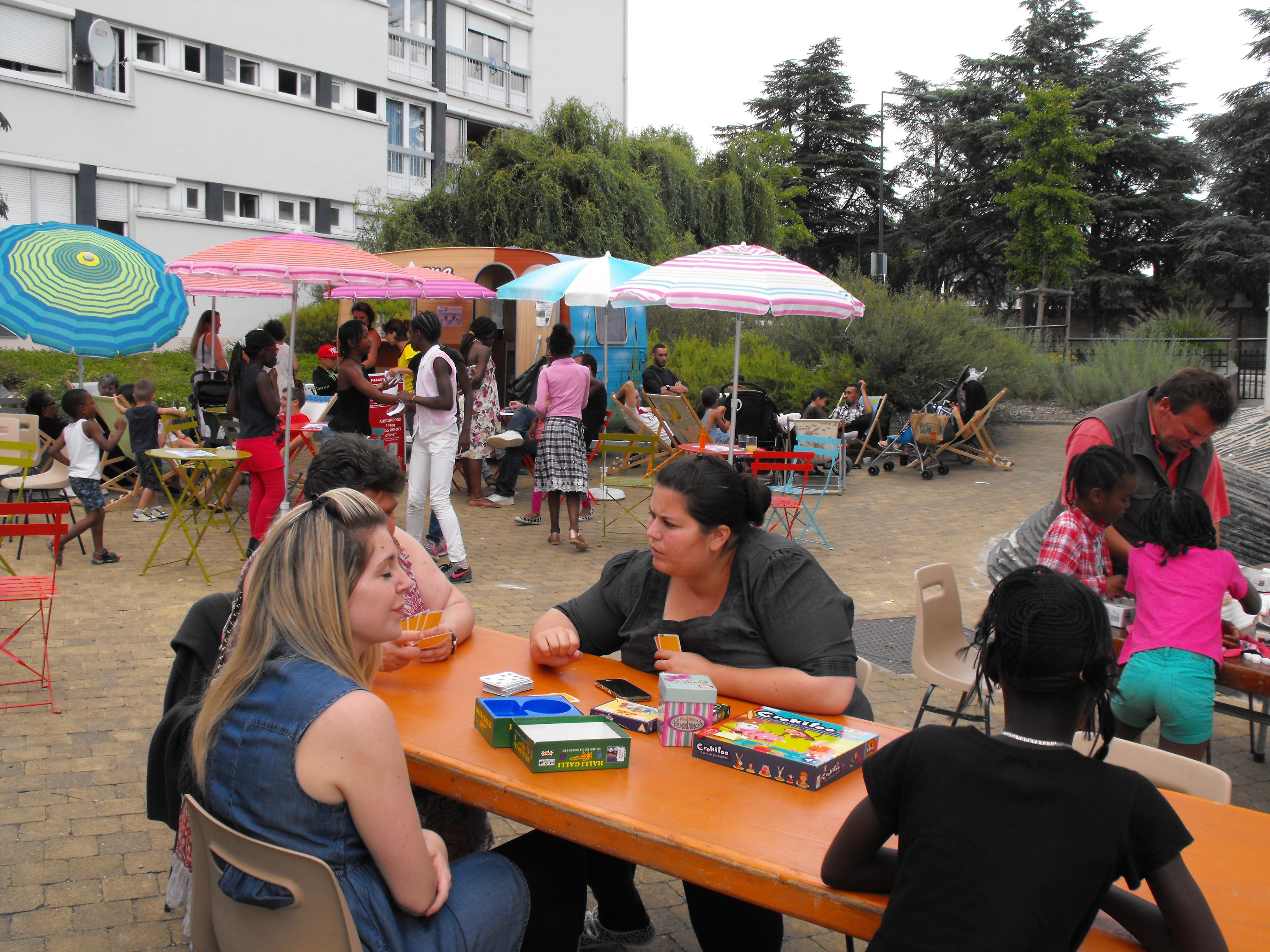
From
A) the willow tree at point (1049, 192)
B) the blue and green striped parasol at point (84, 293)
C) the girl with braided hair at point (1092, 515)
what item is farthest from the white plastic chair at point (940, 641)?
the willow tree at point (1049, 192)

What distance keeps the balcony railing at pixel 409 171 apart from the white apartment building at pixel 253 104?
56 mm

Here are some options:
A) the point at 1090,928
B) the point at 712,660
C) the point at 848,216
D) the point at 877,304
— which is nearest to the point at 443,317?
the point at 877,304

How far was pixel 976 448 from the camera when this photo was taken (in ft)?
46.8

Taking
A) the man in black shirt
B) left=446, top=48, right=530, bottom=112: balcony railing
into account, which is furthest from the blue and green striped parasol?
left=446, top=48, right=530, bottom=112: balcony railing

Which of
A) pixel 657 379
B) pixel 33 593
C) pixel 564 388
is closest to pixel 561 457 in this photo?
pixel 564 388

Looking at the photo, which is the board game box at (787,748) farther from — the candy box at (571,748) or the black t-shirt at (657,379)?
the black t-shirt at (657,379)

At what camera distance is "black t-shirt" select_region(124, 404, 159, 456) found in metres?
8.62

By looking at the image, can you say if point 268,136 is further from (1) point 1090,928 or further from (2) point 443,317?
(1) point 1090,928

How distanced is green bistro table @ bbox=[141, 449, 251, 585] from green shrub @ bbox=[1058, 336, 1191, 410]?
13.2m

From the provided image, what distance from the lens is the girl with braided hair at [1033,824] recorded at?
4.84ft

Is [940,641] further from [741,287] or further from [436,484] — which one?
[436,484]

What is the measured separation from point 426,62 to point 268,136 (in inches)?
293

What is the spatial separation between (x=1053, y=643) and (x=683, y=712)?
38.5 inches

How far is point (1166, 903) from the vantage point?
1.51 metres
